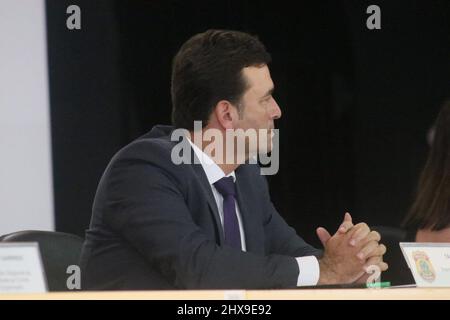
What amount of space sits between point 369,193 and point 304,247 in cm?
29

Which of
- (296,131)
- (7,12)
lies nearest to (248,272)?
(296,131)

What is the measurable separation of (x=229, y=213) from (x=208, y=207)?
11 cm

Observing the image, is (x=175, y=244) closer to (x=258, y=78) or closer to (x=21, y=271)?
(x=21, y=271)

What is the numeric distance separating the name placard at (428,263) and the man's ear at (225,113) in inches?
25.9

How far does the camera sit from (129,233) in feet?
9.25

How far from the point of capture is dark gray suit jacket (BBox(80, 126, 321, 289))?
2.77 meters

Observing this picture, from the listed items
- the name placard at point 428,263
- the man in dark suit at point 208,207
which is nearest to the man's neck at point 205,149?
the man in dark suit at point 208,207

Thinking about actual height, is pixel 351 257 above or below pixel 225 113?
below

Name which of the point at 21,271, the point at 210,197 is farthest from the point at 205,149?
the point at 21,271

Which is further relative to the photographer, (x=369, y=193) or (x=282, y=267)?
(x=369, y=193)

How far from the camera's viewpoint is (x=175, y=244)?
2.75 metres
